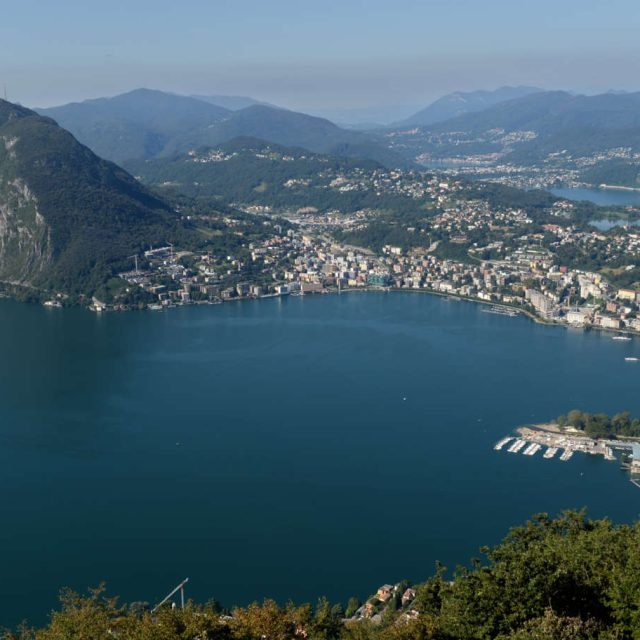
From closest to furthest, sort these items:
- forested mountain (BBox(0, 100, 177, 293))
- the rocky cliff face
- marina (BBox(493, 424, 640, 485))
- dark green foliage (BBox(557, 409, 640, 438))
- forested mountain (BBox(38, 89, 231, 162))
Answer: marina (BBox(493, 424, 640, 485))
dark green foliage (BBox(557, 409, 640, 438))
forested mountain (BBox(0, 100, 177, 293))
the rocky cliff face
forested mountain (BBox(38, 89, 231, 162))

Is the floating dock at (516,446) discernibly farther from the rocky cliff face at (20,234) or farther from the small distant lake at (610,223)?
the small distant lake at (610,223)

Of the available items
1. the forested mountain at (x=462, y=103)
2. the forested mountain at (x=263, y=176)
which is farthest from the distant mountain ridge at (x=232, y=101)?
the forested mountain at (x=263, y=176)

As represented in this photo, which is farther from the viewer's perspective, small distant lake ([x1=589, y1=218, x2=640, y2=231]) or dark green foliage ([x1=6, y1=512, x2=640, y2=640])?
small distant lake ([x1=589, y1=218, x2=640, y2=231])

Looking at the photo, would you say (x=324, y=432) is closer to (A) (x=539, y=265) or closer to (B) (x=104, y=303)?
(B) (x=104, y=303)

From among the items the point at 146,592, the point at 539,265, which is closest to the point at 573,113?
the point at 539,265

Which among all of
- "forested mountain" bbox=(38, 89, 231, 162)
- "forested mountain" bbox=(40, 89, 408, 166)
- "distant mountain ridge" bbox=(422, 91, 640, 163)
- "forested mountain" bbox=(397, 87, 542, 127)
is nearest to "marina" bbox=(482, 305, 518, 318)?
"forested mountain" bbox=(40, 89, 408, 166)

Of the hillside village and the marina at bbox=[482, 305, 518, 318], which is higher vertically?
the hillside village

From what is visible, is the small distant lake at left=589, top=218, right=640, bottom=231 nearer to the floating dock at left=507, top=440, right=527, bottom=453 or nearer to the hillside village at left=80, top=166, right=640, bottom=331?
the hillside village at left=80, top=166, right=640, bottom=331

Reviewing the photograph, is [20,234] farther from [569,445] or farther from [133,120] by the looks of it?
[133,120]
